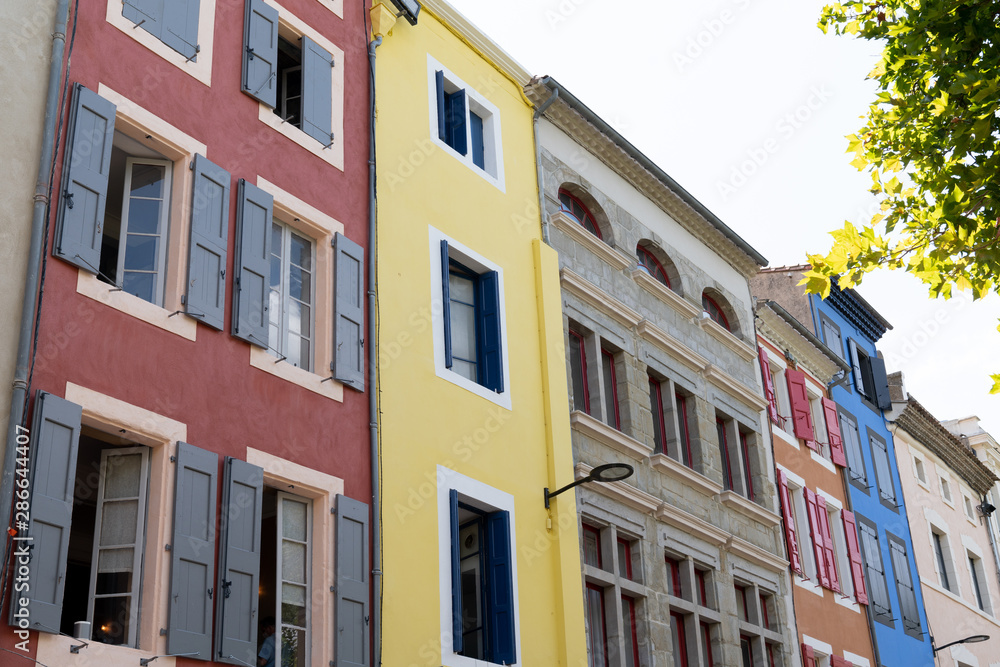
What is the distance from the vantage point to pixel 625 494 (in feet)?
50.9

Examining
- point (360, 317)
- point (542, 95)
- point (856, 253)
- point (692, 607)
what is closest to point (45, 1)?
point (360, 317)

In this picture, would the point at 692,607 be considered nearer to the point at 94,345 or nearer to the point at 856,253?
the point at 856,253

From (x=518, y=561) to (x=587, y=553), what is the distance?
2.03 meters

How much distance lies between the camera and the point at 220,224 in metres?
10.7

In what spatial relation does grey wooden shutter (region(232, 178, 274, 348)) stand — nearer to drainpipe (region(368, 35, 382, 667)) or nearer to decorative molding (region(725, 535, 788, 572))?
drainpipe (region(368, 35, 382, 667))

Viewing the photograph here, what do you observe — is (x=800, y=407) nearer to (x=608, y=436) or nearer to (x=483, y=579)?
(x=608, y=436)

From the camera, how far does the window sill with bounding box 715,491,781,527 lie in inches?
711

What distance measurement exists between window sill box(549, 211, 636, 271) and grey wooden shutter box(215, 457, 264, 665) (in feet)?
24.2

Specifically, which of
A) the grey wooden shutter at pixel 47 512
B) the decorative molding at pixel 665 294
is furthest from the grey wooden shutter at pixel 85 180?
the decorative molding at pixel 665 294

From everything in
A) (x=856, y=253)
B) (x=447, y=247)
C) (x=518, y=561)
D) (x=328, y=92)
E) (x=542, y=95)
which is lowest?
(x=518, y=561)

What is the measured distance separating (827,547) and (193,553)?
1485 centimetres

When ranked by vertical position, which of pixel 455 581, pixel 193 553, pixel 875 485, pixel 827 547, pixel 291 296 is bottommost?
pixel 193 553

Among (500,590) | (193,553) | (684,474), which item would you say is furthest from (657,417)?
(193,553)

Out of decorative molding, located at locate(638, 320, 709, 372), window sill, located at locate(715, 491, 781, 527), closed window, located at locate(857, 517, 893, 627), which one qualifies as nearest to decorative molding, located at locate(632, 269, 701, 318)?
decorative molding, located at locate(638, 320, 709, 372)
